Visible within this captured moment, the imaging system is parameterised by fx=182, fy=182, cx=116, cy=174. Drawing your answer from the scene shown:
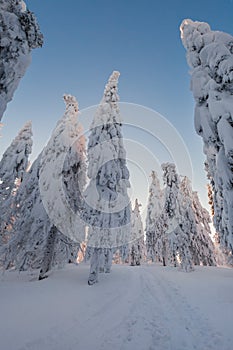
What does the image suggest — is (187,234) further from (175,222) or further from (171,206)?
(171,206)

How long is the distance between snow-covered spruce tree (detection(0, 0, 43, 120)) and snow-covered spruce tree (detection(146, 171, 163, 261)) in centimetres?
2466

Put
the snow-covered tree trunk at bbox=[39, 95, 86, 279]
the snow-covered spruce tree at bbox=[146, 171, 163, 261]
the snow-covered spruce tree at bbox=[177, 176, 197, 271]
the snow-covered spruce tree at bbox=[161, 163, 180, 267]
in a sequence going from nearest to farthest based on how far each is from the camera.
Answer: the snow-covered tree trunk at bbox=[39, 95, 86, 279], the snow-covered spruce tree at bbox=[177, 176, 197, 271], the snow-covered spruce tree at bbox=[161, 163, 180, 267], the snow-covered spruce tree at bbox=[146, 171, 163, 261]

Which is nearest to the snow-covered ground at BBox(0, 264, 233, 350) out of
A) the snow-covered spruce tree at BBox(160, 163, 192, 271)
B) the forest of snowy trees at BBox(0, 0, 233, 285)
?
the forest of snowy trees at BBox(0, 0, 233, 285)

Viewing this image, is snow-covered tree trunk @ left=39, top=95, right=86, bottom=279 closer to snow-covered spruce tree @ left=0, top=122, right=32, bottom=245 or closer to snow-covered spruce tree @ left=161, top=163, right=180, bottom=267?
snow-covered spruce tree @ left=0, top=122, right=32, bottom=245

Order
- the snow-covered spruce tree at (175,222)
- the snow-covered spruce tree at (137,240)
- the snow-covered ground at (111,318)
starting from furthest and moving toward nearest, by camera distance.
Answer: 1. the snow-covered spruce tree at (137,240)
2. the snow-covered spruce tree at (175,222)
3. the snow-covered ground at (111,318)

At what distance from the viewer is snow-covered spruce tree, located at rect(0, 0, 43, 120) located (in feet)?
14.6

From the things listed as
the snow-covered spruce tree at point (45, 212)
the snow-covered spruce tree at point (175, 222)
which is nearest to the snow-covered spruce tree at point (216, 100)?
the snow-covered spruce tree at point (45, 212)

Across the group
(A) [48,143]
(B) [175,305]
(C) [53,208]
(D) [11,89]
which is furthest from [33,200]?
(B) [175,305]

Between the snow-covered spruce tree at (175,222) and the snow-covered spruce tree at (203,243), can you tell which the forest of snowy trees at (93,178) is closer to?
the snow-covered spruce tree at (175,222)

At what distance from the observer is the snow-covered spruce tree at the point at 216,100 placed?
5.50m

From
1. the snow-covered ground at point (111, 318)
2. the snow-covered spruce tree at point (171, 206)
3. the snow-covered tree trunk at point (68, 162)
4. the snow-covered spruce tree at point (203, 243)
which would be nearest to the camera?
the snow-covered ground at point (111, 318)

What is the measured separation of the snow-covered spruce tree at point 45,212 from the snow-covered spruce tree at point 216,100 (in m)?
8.55

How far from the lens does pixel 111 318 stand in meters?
5.32

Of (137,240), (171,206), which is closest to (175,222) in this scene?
(171,206)
